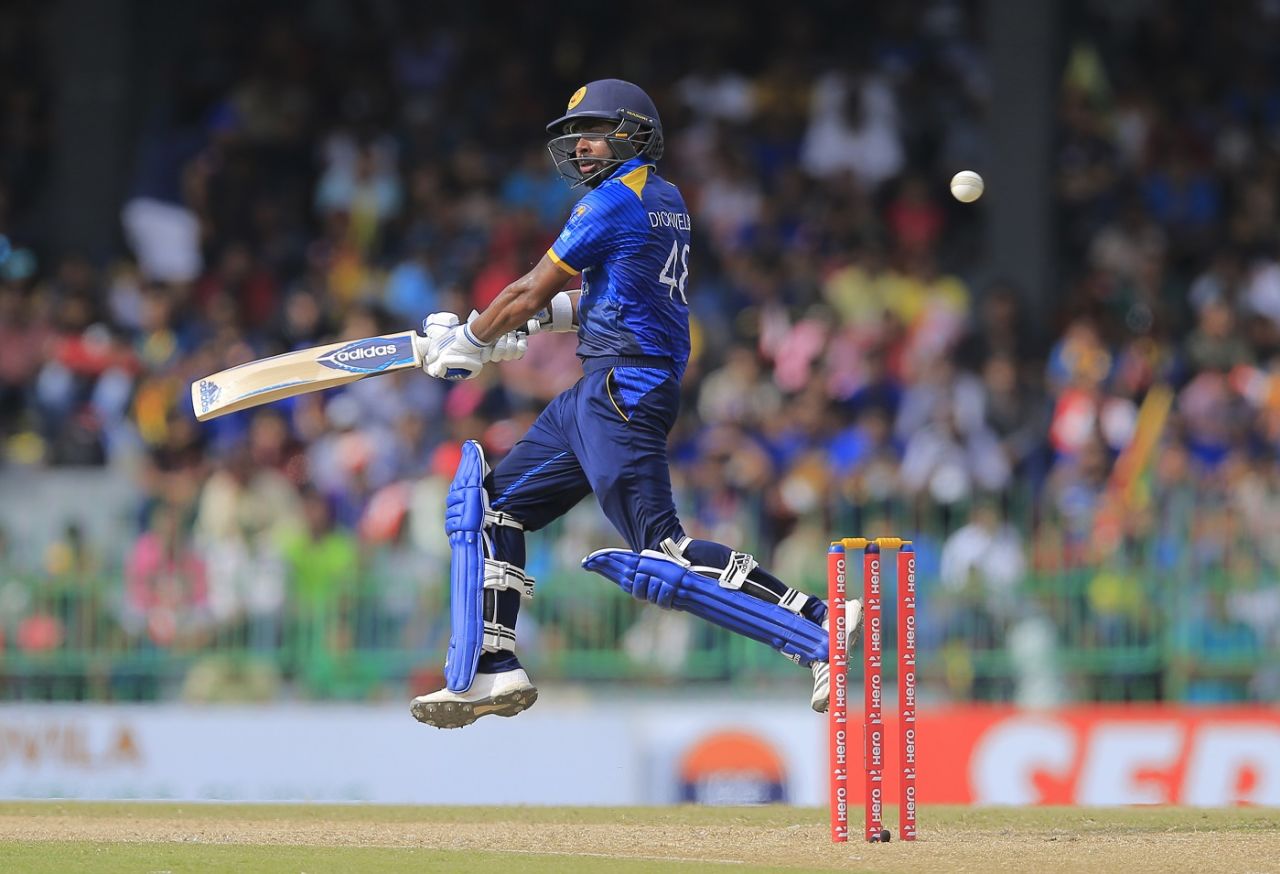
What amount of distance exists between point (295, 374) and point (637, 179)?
1.49m

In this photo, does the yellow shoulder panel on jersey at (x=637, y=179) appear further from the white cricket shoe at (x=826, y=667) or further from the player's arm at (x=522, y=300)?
the white cricket shoe at (x=826, y=667)

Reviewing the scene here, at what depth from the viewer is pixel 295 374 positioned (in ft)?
25.8

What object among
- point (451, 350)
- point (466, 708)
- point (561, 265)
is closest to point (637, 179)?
point (561, 265)

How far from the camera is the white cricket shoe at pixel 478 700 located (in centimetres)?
741

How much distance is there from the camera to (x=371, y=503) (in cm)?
1383

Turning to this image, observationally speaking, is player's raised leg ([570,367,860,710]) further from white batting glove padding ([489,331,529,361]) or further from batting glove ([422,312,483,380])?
batting glove ([422,312,483,380])

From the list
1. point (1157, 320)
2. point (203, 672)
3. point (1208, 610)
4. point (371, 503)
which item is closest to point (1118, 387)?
point (1157, 320)

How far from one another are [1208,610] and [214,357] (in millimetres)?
6949

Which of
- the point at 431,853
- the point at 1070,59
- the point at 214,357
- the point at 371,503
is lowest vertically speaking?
the point at 431,853

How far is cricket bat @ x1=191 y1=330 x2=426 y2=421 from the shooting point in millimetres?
7727

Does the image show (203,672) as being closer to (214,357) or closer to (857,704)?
(214,357)

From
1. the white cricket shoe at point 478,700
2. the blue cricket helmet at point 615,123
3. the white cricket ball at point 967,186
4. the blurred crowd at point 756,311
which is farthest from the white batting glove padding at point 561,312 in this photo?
the blurred crowd at point 756,311

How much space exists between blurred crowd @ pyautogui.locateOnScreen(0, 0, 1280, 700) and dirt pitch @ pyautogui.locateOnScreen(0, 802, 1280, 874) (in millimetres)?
3793

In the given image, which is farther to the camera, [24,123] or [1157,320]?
[24,123]
